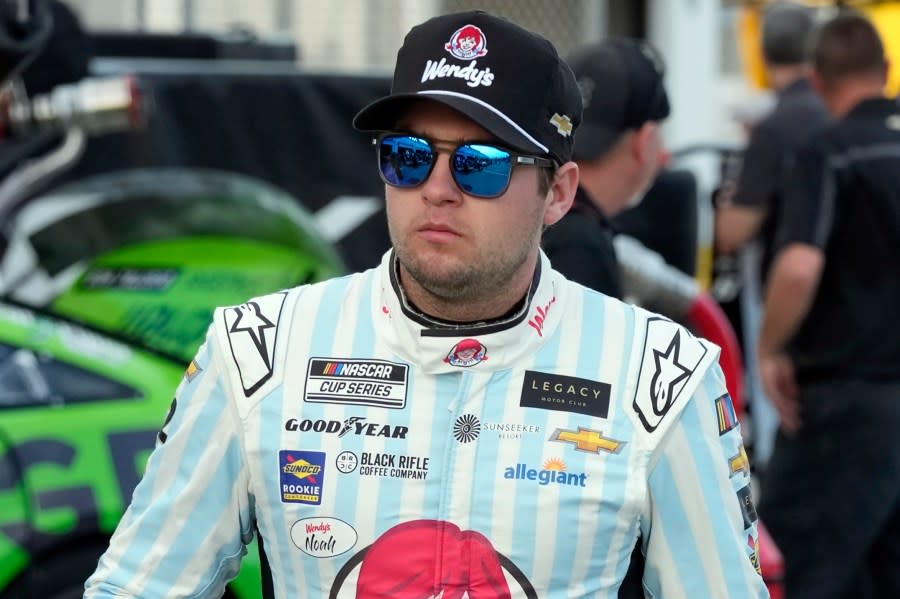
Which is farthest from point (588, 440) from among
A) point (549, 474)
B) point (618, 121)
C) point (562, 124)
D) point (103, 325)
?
point (103, 325)

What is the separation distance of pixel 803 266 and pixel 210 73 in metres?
2.83

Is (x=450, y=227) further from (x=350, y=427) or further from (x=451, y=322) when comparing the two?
(x=350, y=427)

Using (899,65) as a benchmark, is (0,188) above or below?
above

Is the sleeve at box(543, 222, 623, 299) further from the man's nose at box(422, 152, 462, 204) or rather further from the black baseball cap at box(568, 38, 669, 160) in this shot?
the man's nose at box(422, 152, 462, 204)

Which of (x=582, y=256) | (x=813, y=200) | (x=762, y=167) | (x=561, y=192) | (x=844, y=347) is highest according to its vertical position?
(x=561, y=192)

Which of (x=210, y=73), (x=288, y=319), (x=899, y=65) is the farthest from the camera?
(x=899, y=65)

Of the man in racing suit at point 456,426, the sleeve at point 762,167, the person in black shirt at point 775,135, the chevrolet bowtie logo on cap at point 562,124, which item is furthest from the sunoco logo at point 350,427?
the sleeve at point 762,167

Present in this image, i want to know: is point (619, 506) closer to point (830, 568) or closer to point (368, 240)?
point (830, 568)

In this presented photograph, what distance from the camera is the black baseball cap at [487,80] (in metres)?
2.08

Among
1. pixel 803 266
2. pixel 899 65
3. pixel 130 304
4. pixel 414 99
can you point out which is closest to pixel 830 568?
pixel 803 266

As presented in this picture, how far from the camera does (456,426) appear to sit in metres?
2.09

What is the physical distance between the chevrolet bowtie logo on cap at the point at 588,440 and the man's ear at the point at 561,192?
0.34m

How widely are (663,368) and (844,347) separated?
2960 millimetres

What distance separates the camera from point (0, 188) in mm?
5117
